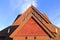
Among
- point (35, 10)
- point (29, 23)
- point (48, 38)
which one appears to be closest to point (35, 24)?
point (29, 23)

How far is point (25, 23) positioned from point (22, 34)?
8.07ft

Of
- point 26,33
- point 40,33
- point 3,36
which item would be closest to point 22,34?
point 26,33

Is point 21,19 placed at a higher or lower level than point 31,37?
higher

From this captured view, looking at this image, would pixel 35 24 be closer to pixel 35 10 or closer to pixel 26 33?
pixel 26 33

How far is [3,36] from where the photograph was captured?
2010 inches

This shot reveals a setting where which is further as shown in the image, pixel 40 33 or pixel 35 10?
pixel 35 10

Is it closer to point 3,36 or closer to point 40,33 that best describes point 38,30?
point 40,33

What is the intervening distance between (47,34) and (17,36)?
6419 mm

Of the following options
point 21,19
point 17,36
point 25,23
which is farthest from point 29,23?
point 21,19

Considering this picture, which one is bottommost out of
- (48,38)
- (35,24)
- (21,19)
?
(48,38)

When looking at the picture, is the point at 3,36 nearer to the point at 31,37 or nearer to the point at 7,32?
the point at 7,32

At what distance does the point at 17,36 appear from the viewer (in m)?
44.1

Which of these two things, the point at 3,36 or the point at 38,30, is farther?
the point at 3,36

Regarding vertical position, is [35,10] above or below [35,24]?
above
